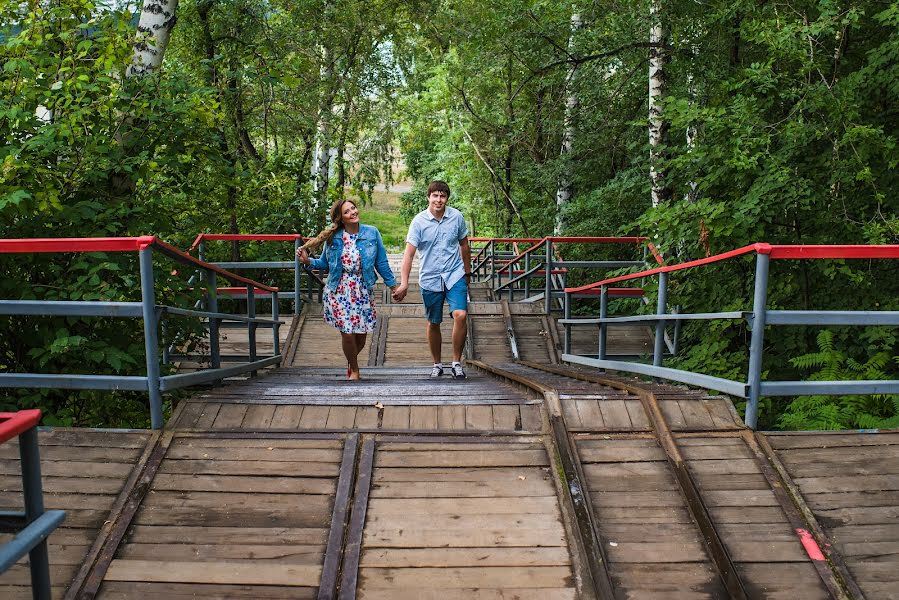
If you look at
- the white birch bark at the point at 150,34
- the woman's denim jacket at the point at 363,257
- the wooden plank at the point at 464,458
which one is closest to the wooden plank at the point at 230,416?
the wooden plank at the point at 464,458

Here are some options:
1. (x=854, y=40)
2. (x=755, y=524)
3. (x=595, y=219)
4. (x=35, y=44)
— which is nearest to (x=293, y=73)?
(x=595, y=219)

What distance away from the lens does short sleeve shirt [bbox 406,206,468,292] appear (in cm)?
595

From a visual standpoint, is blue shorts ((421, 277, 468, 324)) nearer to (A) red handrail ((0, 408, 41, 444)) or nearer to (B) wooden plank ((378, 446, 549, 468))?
(B) wooden plank ((378, 446, 549, 468))

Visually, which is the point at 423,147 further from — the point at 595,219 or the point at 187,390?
the point at 187,390

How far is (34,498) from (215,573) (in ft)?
2.90

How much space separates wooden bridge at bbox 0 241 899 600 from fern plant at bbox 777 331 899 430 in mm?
1525

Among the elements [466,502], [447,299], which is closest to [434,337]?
[447,299]

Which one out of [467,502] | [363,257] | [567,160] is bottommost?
[467,502]

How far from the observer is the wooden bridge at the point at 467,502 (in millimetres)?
2645

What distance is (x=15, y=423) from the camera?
184 cm

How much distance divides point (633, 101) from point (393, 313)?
6.45 metres

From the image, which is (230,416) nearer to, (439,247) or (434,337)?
(439,247)

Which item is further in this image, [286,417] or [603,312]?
[603,312]

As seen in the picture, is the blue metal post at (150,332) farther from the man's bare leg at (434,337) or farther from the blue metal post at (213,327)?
the man's bare leg at (434,337)
